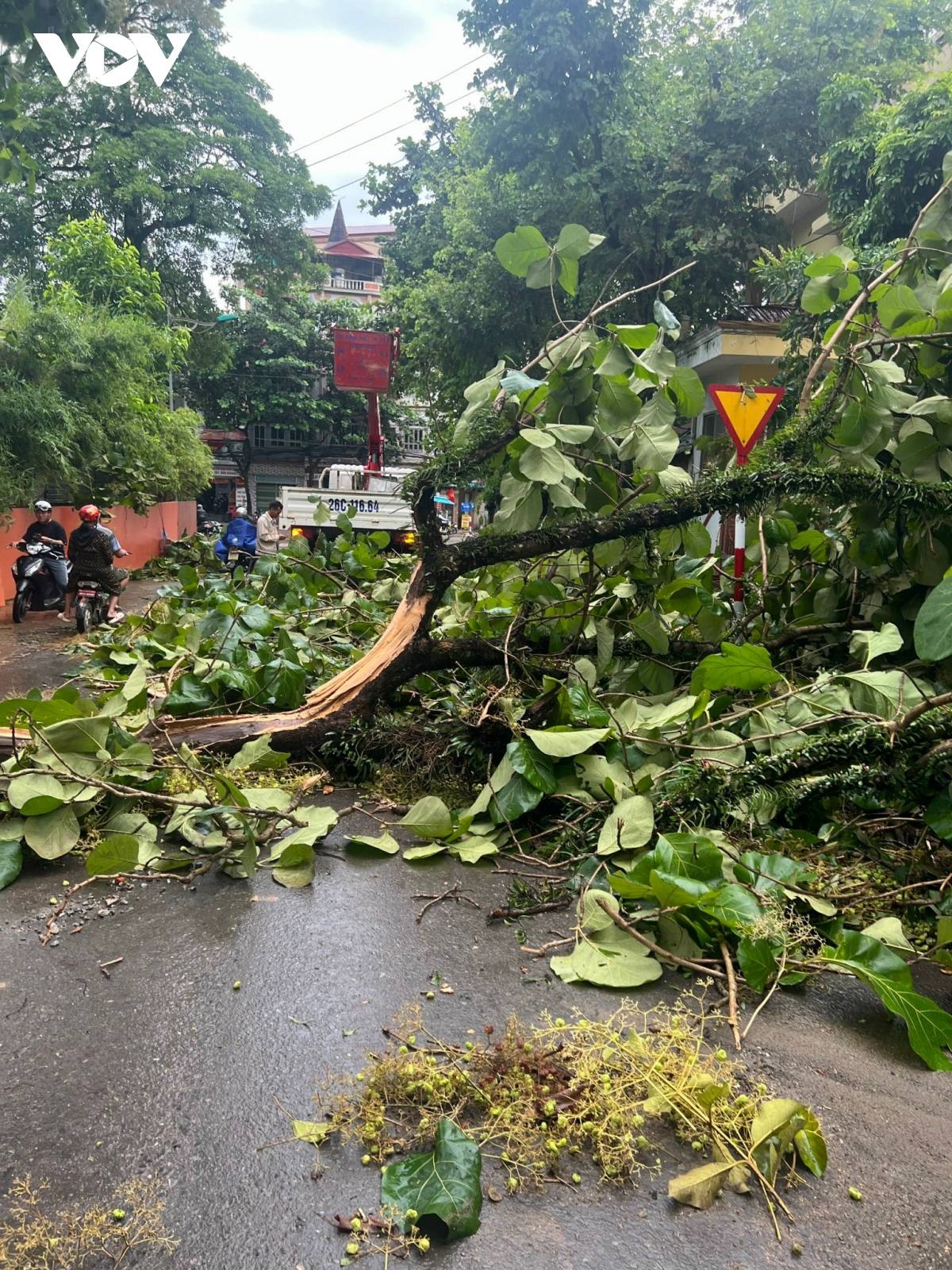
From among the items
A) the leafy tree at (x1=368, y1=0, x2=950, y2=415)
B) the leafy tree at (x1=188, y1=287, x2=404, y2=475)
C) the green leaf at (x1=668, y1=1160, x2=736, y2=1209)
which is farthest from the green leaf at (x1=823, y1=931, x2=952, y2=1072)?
the leafy tree at (x1=188, y1=287, x2=404, y2=475)

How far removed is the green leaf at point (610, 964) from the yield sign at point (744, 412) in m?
3.69

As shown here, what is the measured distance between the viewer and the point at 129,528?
15.4 metres

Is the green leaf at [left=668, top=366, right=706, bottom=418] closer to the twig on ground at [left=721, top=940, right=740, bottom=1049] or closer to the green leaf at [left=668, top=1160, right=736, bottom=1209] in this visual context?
the twig on ground at [left=721, top=940, right=740, bottom=1049]

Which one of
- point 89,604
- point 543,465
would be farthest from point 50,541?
point 543,465

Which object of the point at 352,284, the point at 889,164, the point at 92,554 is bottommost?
the point at 92,554

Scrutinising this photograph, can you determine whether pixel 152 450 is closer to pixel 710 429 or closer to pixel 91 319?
pixel 91 319

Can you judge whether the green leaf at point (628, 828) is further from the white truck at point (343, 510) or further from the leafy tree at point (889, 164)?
the white truck at point (343, 510)

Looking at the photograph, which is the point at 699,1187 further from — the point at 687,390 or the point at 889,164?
the point at 889,164

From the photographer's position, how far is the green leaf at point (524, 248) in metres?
3.42

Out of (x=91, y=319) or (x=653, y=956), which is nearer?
(x=653, y=956)

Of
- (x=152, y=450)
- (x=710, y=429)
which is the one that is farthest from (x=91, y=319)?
(x=710, y=429)

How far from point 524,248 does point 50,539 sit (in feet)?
26.9

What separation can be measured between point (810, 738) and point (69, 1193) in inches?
99.5

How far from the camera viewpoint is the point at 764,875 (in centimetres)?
251
